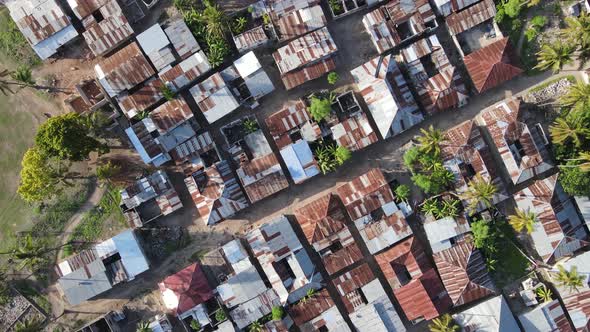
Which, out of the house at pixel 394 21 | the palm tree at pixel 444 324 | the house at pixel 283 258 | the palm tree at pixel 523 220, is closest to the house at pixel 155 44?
the house at pixel 283 258

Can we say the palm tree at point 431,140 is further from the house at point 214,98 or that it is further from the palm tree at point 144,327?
the palm tree at point 144,327

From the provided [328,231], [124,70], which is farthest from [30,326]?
[328,231]

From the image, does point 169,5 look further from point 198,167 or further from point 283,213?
point 283,213

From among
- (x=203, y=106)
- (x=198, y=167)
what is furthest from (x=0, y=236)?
(x=203, y=106)

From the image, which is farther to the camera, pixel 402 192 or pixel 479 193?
pixel 402 192

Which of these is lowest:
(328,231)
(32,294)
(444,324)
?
(444,324)

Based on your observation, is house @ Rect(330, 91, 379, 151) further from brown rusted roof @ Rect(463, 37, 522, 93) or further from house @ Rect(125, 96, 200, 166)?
house @ Rect(125, 96, 200, 166)

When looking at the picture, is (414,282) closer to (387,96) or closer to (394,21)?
(387,96)

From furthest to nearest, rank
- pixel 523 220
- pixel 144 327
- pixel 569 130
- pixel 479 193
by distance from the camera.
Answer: pixel 144 327
pixel 479 193
pixel 523 220
pixel 569 130
